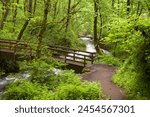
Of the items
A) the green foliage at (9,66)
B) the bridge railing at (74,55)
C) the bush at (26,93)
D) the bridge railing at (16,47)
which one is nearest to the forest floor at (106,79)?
the bridge railing at (74,55)

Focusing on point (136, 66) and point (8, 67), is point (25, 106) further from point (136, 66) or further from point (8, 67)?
point (8, 67)

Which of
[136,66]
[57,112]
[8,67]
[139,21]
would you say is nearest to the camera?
[57,112]

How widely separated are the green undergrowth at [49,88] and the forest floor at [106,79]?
2.77 ft

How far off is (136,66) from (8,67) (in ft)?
49.8

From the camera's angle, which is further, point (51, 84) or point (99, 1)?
point (99, 1)

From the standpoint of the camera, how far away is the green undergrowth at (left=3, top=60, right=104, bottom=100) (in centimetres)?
1345

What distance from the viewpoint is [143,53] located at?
14469 millimetres

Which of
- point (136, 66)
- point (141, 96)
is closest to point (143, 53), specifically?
point (136, 66)

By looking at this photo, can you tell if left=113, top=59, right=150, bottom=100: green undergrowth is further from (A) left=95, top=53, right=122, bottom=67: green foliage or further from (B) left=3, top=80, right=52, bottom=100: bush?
(A) left=95, top=53, right=122, bottom=67: green foliage

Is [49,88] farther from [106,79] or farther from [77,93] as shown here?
[106,79]

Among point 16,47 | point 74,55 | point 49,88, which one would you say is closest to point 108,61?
point 74,55

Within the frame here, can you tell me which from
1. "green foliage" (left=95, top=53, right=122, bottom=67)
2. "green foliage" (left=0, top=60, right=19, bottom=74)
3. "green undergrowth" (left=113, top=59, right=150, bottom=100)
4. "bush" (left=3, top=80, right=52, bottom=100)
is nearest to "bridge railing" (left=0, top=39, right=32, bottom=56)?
"green foliage" (left=0, top=60, right=19, bottom=74)

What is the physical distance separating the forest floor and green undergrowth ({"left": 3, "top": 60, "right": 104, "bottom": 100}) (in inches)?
33.3

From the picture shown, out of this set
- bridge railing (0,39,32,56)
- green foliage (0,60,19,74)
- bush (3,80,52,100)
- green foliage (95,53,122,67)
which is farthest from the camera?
green foliage (0,60,19,74)
